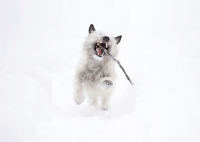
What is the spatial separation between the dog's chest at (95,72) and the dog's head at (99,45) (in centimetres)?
24

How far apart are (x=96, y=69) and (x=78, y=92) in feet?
2.17

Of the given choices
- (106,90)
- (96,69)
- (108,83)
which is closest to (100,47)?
(96,69)

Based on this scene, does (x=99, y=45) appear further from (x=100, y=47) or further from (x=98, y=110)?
(x=98, y=110)

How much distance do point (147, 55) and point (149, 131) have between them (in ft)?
16.7

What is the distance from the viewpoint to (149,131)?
3447mm

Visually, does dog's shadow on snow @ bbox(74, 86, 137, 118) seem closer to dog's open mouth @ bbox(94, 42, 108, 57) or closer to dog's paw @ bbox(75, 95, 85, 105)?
dog's paw @ bbox(75, 95, 85, 105)

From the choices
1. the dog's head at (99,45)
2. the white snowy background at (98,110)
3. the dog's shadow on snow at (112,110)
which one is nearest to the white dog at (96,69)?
the dog's head at (99,45)

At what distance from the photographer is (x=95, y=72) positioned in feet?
18.4

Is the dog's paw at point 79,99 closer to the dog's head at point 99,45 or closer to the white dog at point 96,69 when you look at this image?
the white dog at point 96,69

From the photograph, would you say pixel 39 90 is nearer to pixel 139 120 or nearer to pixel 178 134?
pixel 139 120

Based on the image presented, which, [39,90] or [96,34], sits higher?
[96,34]

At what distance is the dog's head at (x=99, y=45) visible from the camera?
551 cm

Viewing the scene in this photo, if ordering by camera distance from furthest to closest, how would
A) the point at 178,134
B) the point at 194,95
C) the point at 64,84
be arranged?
the point at 64,84
the point at 194,95
the point at 178,134

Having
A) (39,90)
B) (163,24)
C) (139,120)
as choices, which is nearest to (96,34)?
(39,90)
